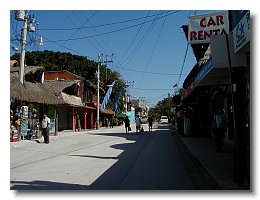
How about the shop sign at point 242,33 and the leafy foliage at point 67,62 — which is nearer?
the shop sign at point 242,33

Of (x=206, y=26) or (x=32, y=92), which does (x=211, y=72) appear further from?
(x=32, y=92)

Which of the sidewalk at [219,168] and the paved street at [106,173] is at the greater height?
the sidewalk at [219,168]

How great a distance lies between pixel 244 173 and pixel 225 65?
2698 mm

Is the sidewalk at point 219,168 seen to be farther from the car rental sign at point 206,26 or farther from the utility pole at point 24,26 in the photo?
the utility pole at point 24,26

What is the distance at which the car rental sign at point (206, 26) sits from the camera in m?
15.7

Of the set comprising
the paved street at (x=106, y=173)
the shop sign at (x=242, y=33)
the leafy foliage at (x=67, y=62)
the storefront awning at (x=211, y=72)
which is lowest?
the paved street at (x=106, y=173)

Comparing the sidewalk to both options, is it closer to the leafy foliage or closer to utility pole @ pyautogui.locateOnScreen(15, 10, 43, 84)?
utility pole @ pyautogui.locateOnScreen(15, 10, 43, 84)

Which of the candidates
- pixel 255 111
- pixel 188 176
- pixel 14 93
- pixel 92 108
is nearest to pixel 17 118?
pixel 14 93

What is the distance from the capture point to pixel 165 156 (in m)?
14.6

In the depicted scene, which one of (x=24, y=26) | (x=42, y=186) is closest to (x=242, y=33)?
(x=42, y=186)

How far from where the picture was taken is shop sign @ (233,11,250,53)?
7258 millimetres

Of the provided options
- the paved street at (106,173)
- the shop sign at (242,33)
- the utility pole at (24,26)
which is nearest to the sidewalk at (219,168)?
the paved street at (106,173)

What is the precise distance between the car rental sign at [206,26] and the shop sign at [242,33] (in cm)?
761

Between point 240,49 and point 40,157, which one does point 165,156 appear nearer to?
point 40,157
